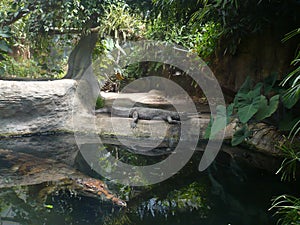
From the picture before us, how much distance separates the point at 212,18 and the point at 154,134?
6.04ft

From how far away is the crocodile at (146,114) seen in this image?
458cm

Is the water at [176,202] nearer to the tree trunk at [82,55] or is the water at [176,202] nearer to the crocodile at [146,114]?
the crocodile at [146,114]

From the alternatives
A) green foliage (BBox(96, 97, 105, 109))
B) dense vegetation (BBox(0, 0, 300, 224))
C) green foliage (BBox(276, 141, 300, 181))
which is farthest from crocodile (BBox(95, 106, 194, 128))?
green foliage (BBox(276, 141, 300, 181))

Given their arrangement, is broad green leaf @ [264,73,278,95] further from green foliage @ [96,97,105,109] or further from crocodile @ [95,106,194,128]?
green foliage @ [96,97,105,109]

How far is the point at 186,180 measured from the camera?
2869mm

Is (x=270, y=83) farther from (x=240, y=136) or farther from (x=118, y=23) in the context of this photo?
(x=118, y=23)

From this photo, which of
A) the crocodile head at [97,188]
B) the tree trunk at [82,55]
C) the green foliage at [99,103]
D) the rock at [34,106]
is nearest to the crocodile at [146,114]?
the green foliage at [99,103]

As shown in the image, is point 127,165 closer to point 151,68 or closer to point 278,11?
point 278,11

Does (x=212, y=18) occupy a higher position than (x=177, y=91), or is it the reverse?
(x=212, y=18)

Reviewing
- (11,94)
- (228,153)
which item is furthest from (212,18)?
(11,94)

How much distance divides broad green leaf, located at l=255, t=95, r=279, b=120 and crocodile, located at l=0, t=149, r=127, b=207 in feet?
4.54

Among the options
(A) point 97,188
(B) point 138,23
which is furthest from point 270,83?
(B) point 138,23

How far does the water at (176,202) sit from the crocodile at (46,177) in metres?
0.07

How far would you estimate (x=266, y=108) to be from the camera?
248 centimetres
